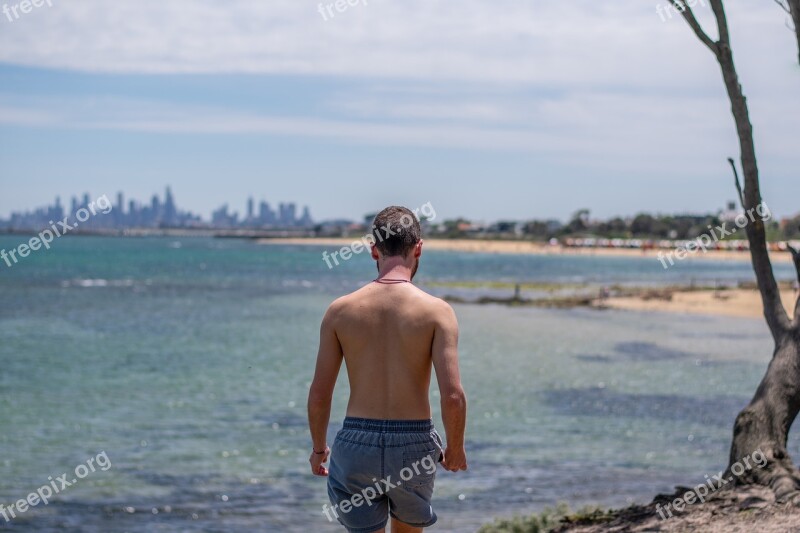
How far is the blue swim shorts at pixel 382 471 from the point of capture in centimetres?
442

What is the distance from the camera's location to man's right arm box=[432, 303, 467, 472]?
14.3 feet

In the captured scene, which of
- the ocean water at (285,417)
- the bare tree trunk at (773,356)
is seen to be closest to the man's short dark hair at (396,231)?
the bare tree trunk at (773,356)

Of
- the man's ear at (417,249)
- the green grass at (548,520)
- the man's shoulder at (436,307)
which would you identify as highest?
the man's ear at (417,249)

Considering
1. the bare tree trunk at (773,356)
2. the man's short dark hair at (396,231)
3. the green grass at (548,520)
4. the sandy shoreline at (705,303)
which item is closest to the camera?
the man's short dark hair at (396,231)

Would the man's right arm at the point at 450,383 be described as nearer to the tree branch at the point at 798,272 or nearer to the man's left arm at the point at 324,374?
the man's left arm at the point at 324,374

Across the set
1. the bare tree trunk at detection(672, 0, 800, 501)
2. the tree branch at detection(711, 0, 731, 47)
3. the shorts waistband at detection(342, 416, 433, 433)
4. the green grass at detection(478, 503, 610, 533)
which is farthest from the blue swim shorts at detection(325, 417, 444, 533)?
the tree branch at detection(711, 0, 731, 47)

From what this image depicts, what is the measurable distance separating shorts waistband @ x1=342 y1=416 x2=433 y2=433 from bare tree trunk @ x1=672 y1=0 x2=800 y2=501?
13.2 feet

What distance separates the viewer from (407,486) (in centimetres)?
445

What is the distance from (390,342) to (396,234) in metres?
0.50

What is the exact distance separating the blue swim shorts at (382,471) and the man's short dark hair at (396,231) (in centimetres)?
79

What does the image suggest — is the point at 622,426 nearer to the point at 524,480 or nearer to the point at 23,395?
the point at 524,480

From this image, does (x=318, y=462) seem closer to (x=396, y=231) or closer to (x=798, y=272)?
(x=396, y=231)

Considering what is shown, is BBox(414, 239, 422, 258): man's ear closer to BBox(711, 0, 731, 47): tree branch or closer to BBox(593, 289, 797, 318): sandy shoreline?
BBox(711, 0, 731, 47): tree branch

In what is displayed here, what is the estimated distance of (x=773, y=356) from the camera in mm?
8109
